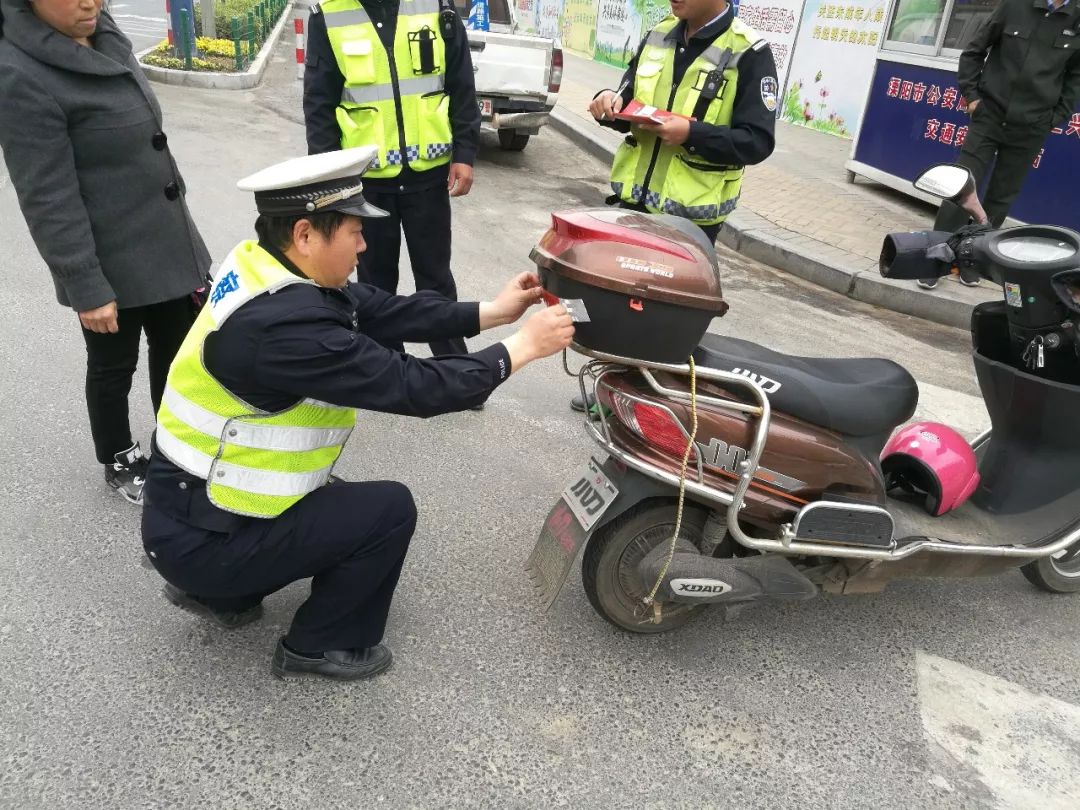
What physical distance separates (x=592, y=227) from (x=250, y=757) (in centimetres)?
156

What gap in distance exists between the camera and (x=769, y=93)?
3137 millimetres

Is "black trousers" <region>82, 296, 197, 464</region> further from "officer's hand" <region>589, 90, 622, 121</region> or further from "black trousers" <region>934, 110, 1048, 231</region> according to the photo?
"black trousers" <region>934, 110, 1048, 231</region>

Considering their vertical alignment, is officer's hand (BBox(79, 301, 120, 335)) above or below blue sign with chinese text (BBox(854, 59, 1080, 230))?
below

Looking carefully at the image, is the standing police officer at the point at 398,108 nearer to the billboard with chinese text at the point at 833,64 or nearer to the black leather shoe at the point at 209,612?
the black leather shoe at the point at 209,612

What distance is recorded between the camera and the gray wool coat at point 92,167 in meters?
2.33

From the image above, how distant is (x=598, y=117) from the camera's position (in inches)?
134

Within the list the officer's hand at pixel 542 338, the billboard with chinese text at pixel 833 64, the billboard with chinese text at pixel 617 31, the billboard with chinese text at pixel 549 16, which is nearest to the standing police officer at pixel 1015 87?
the officer's hand at pixel 542 338

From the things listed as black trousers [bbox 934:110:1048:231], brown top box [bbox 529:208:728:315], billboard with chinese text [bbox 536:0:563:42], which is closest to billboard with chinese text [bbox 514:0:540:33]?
billboard with chinese text [bbox 536:0:563:42]

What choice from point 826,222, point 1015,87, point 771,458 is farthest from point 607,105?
point 826,222

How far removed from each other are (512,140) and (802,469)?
26.3 feet

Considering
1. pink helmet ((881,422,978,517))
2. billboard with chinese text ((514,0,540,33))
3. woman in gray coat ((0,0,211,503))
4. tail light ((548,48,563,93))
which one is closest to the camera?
woman in gray coat ((0,0,211,503))

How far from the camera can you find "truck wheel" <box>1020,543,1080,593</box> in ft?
9.24

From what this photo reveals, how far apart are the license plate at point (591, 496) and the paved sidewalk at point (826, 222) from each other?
418 centimetres

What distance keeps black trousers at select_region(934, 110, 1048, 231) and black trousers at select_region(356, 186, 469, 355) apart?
3647 millimetres
